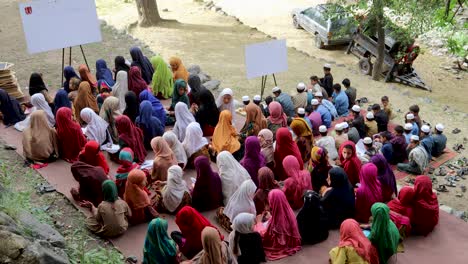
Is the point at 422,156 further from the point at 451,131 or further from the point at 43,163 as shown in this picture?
the point at 43,163

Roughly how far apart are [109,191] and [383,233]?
346 centimetres

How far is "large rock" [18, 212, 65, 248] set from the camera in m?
5.78

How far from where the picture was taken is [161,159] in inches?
317

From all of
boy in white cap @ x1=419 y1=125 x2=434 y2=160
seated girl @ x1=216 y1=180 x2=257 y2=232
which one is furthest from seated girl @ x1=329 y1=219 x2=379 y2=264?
boy in white cap @ x1=419 y1=125 x2=434 y2=160

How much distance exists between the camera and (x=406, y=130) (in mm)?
9516

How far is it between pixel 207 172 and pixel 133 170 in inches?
40.3

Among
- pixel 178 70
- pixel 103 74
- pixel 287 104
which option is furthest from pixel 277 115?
pixel 103 74

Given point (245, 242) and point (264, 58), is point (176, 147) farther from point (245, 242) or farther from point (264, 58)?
point (264, 58)

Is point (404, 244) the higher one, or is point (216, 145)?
point (216, 145)

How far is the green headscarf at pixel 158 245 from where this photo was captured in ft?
19.9

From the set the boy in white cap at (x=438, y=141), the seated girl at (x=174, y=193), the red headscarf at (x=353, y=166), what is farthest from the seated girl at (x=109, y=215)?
the boy in white cap at (x=438, y=141)

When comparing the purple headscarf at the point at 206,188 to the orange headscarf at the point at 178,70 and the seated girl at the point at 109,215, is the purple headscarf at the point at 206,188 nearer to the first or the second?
the seated girl at the point at 109,215

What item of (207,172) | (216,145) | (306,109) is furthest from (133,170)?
(306,109)

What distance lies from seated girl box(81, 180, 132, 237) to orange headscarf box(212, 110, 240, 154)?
93.1 inches
